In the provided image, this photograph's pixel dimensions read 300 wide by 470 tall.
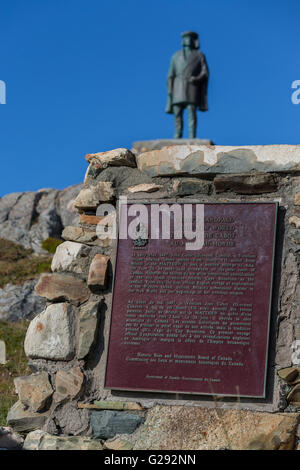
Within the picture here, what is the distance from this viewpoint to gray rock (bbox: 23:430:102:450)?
167 inches

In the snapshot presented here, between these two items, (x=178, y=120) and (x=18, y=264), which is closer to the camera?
(x=18, y=264)

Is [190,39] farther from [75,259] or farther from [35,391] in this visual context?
[35,391]

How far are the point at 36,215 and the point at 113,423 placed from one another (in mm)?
13443

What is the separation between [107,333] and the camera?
451 cm

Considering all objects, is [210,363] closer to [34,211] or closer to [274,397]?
[274,397]

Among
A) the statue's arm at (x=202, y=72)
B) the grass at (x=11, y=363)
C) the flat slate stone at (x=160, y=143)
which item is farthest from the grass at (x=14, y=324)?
the statue's arm at (x=202, y=72)

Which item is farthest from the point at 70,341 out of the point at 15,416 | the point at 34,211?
the point at 34,211

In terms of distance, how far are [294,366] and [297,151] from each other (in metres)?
1.46

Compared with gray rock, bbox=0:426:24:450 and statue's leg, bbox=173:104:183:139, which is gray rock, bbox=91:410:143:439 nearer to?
gray rock, bbox=0:426:24:450

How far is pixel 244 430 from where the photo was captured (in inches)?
158

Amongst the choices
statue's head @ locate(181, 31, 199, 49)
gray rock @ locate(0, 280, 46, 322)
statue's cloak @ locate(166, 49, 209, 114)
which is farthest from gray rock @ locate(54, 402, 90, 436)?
statue's head @ locate(181, 31, 199, 49)

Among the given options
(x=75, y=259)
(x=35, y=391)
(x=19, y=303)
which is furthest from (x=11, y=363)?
(x=19, y=303)

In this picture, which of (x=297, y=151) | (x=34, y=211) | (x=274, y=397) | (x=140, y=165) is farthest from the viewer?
(x=34, y=211)

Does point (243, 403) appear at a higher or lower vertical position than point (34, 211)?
lower
